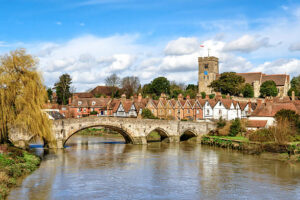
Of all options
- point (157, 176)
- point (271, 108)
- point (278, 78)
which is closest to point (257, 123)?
point (271, 108)

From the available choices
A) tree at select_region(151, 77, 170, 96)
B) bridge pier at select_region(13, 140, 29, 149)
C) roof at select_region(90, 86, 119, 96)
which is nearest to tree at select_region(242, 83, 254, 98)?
tree at select_region(151, 77, 170, 96)

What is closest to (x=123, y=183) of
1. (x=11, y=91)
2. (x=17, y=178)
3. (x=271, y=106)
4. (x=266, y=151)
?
(x=17, y=178)

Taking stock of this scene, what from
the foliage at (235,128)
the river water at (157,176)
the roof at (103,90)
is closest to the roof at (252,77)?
the roof at (103,90)

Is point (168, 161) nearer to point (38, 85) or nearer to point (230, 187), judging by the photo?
point (230, 187)

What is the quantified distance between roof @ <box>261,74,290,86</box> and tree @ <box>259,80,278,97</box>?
108 inches

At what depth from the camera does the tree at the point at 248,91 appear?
291 ft

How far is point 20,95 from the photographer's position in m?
30.4

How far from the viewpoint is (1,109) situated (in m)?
29.4

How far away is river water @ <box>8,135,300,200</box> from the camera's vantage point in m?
23.4

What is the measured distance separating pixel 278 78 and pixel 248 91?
12.9 m

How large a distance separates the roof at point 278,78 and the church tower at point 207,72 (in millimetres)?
13308

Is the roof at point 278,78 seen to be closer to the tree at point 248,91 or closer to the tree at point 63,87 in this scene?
the tree at point 248,91

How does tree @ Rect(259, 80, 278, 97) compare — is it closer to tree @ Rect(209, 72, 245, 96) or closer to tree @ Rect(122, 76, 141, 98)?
tree @ Rect(209, 72, 245, 96)

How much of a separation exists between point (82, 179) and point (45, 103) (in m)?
8.56
